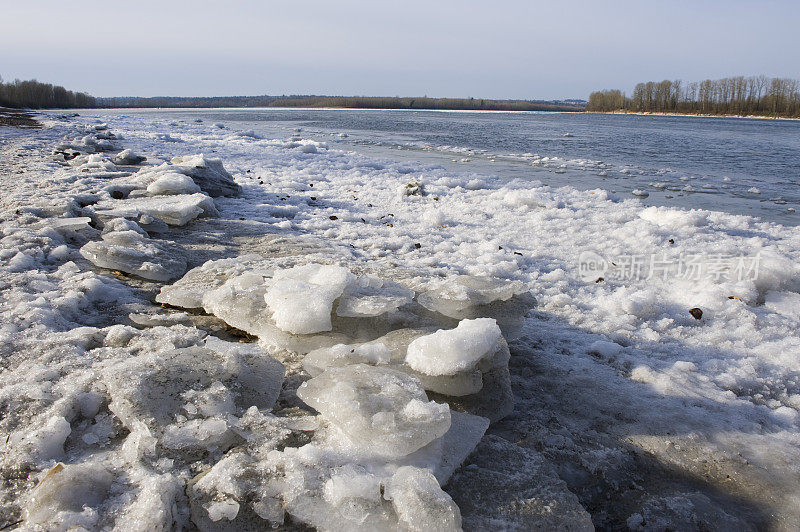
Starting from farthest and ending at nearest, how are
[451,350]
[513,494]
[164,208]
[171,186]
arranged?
[171,186], [164,208], [451,350], [513,494]

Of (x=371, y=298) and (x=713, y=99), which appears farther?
(x=713, y=99)

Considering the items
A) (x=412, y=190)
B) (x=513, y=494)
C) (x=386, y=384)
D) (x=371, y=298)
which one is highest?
(x=412, y=190)

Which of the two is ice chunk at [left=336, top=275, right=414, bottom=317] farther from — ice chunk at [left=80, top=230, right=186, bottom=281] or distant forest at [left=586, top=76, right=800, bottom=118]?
distant forest at [left=586, top=76, right=800, bottom=118]

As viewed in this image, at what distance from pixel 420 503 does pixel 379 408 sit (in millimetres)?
355

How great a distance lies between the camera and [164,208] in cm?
449

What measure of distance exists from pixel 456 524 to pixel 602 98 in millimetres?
85659

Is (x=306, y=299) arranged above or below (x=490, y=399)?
above

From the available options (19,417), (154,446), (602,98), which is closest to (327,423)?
(154,446)

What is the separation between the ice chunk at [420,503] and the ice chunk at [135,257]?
240 centimetres

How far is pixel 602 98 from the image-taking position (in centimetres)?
7525

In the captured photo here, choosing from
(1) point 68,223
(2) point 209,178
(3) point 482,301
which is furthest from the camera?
(2) point 209,178

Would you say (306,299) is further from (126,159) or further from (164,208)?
(126,159)

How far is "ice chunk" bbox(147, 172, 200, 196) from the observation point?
17.5 ft

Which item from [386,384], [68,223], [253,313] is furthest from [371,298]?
[68,223]
